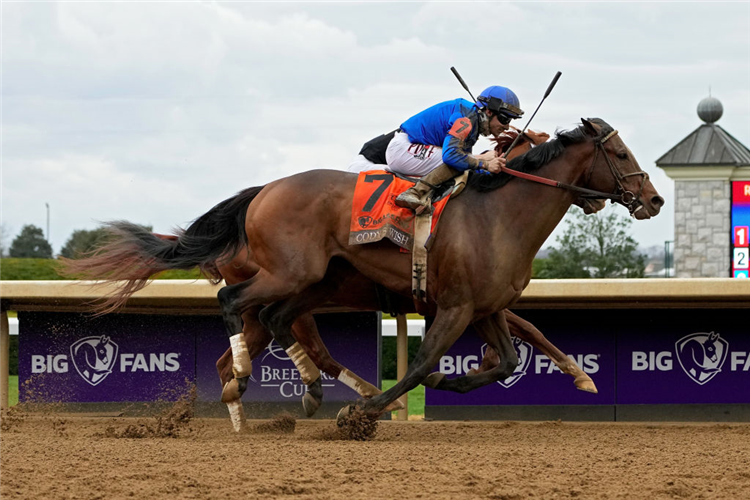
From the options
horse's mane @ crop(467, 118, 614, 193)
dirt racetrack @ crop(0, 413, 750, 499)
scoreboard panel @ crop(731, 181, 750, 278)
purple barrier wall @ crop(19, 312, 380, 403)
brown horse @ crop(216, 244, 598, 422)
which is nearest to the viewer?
dirt racetrack @ crop(0, 413, 750, 499)

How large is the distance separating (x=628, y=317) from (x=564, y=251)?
1408 cm

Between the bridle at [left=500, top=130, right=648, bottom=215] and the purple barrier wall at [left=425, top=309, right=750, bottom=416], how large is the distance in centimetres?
235

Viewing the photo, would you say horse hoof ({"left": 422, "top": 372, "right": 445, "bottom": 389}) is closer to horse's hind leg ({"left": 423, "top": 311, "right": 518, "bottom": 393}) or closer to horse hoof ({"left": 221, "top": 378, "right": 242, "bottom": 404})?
horse's hind leg ({"left": 423, "top": 311, "right": 518, "bottom": 393})

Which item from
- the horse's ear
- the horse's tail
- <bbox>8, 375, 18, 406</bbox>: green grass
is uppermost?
the horse's ear

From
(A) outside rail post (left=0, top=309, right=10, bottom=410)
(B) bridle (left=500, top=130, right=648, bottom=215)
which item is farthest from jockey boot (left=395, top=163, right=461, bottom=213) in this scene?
(A) outside rail post (left=0, top=309, right=10, bottom=410)

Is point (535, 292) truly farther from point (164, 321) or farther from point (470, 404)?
point (164, 321)

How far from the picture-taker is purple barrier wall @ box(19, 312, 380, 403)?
7.99 metres

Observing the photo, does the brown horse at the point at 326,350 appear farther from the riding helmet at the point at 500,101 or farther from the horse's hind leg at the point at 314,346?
the riding helmet at the point at 500,101

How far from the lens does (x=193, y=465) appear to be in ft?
14.7

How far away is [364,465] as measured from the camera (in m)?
4.52

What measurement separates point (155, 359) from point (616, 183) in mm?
4144

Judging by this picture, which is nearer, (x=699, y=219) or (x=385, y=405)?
(x=385, y=405)

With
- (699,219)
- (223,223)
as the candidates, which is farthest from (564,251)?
(223,223)

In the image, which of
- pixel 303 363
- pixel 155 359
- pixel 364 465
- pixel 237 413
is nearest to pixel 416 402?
pixel 155 359
